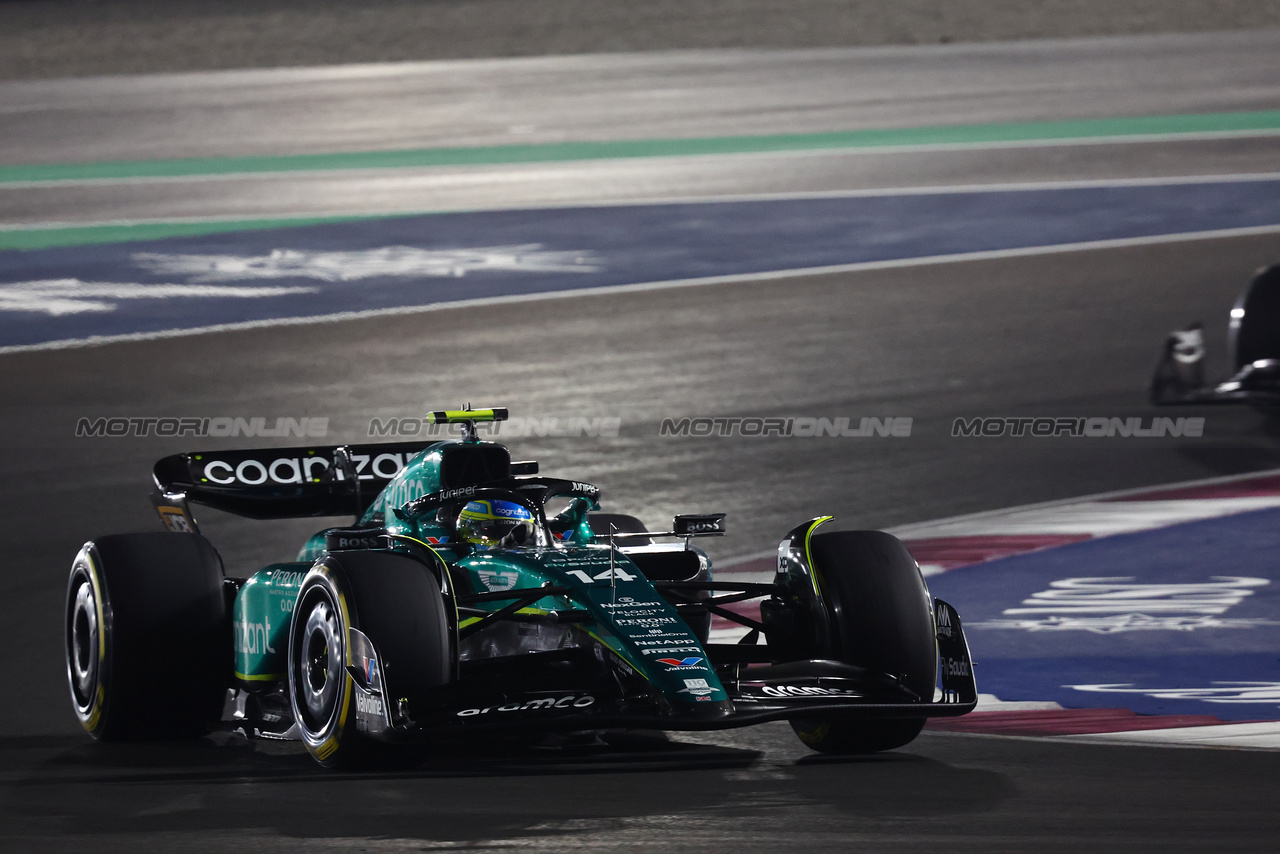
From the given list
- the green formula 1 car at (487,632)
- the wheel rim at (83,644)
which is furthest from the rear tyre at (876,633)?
the wheel rim at (83,644)

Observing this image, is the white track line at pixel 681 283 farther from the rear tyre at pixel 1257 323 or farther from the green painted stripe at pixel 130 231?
the rear tyre at pixel 1257 323

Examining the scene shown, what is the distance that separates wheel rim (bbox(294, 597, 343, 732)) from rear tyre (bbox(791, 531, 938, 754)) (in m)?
1.70

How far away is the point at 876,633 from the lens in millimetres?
7387

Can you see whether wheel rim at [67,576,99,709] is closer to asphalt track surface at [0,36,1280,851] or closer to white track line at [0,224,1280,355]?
asphalt track surface at [0,36,1280,851]

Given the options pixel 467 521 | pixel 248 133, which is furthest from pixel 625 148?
pixel 467 521

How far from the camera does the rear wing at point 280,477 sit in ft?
30.4

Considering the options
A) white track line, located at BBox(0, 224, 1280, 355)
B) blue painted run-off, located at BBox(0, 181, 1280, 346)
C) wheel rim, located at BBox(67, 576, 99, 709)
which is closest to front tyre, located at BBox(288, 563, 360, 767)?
wheel rim, located at BBox(67, 576, 99, 709)

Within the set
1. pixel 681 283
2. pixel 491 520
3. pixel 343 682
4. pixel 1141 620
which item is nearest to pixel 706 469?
pixel 1141 620

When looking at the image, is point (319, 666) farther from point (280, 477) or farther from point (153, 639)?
point (280, 477)

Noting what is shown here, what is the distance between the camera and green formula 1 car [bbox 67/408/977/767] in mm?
6789

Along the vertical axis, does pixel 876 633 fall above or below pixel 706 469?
below

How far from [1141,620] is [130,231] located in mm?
12694

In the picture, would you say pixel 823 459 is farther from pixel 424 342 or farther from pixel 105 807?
pixel 105 807

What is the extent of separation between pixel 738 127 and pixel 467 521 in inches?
744
